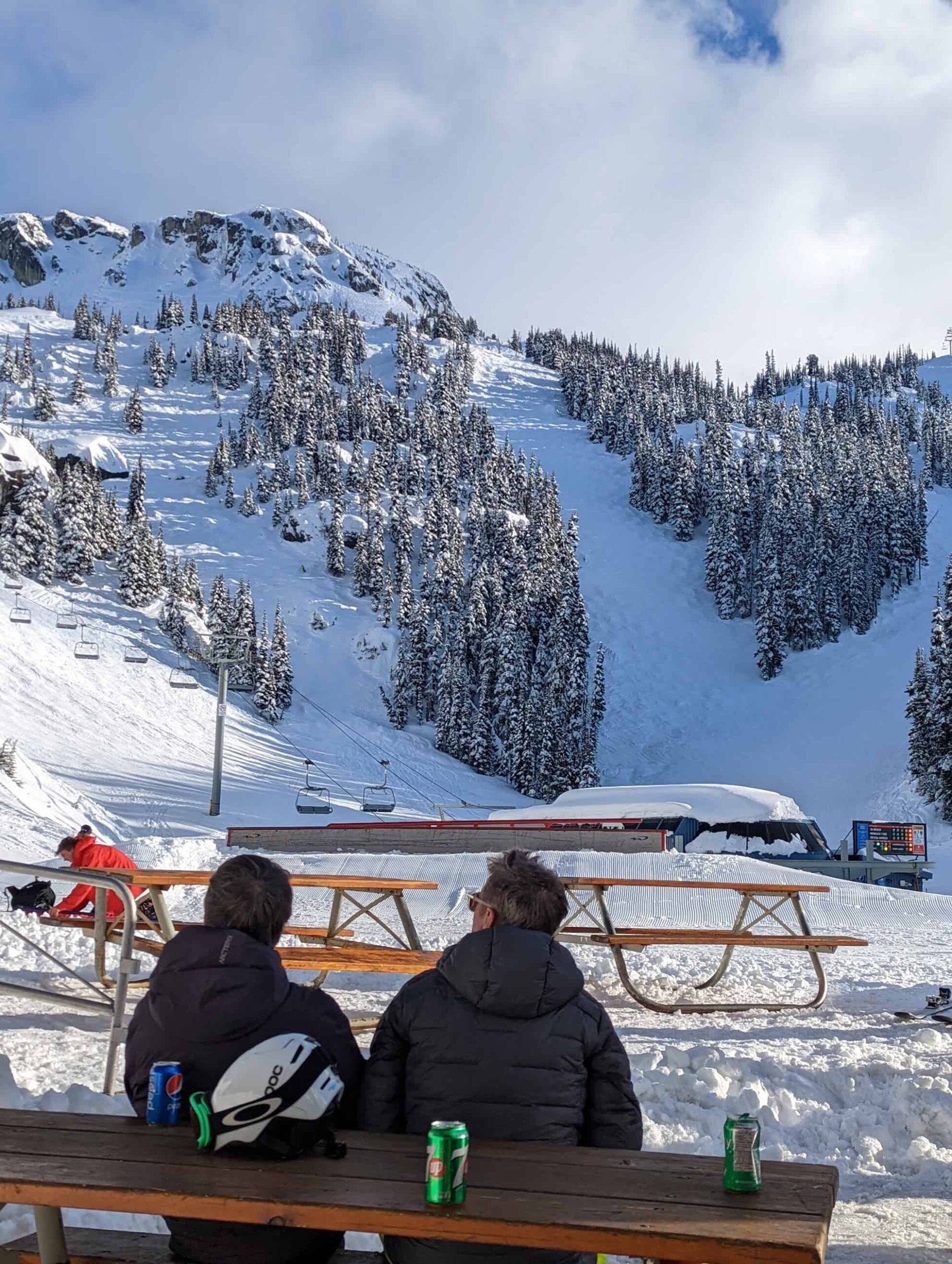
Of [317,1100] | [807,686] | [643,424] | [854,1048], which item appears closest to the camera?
[317,1100]

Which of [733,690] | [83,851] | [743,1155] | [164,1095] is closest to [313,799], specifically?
[83,851]

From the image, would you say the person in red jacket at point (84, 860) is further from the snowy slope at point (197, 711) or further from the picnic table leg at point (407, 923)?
the snowy slope at point (197, 711)

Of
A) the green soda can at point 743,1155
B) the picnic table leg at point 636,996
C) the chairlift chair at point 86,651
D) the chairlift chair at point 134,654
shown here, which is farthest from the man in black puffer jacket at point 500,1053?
the chairlift chair at point 134,654

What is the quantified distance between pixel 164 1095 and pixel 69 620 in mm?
57174

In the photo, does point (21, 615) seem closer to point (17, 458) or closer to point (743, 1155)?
point (17, 458)

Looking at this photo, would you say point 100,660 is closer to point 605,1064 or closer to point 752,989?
point 752,989

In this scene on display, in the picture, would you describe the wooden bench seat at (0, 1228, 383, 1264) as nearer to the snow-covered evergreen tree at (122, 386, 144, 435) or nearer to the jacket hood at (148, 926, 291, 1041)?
the jacket hood at (148, 926, 291, 1041)

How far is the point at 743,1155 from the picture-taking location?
8.46ft

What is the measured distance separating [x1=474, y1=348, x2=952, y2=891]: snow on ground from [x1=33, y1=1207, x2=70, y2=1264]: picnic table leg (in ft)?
134

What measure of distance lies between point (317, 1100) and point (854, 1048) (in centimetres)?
615

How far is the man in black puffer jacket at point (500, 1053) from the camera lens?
321 cm

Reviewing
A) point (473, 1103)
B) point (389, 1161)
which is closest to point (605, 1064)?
point (473, 1103)

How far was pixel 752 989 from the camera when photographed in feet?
35.1

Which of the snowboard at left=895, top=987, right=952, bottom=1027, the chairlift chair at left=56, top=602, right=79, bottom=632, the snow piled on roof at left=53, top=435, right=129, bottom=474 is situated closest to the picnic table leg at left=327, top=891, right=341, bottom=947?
the snowboard at left=895, top=987, right=952, bottom=1027
